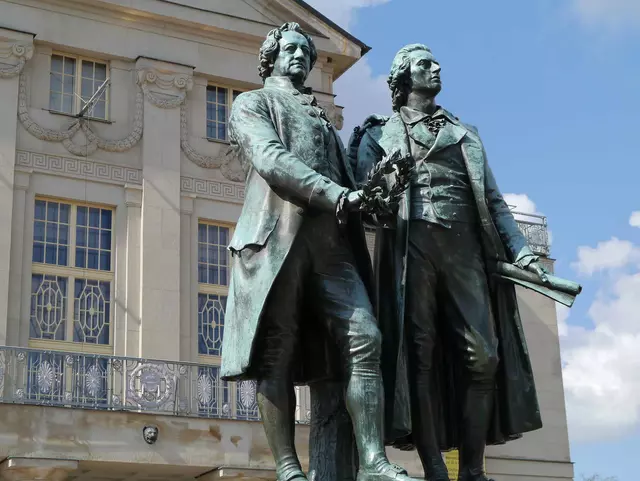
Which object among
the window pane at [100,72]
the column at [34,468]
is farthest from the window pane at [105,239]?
the column at [34,468]

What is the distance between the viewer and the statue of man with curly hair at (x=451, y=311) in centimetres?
573

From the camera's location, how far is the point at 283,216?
5.61 m

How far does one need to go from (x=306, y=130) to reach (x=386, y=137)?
52cm

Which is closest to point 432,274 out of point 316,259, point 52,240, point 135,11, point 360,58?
point 316,259

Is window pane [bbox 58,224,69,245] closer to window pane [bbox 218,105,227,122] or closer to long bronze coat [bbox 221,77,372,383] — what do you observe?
window pane [bbox 218,105,227,122]

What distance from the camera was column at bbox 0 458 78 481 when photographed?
18.2 meters

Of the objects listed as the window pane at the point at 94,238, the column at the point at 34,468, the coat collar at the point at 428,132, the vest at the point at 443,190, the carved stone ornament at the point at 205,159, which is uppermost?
the carved stone ornament at the point at 205,159

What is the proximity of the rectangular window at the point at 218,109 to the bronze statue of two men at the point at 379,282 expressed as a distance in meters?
17.2

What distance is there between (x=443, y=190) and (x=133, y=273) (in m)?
16.0

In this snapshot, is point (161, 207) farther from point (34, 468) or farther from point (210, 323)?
point (34, 468)

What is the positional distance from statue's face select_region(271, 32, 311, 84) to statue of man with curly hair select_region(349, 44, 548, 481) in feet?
1.84

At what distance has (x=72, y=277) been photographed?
21.0 m

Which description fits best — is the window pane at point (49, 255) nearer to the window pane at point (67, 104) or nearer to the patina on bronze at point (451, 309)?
the window pane at point (67, 104)

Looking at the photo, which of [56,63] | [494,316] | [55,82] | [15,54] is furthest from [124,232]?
[494,316]
